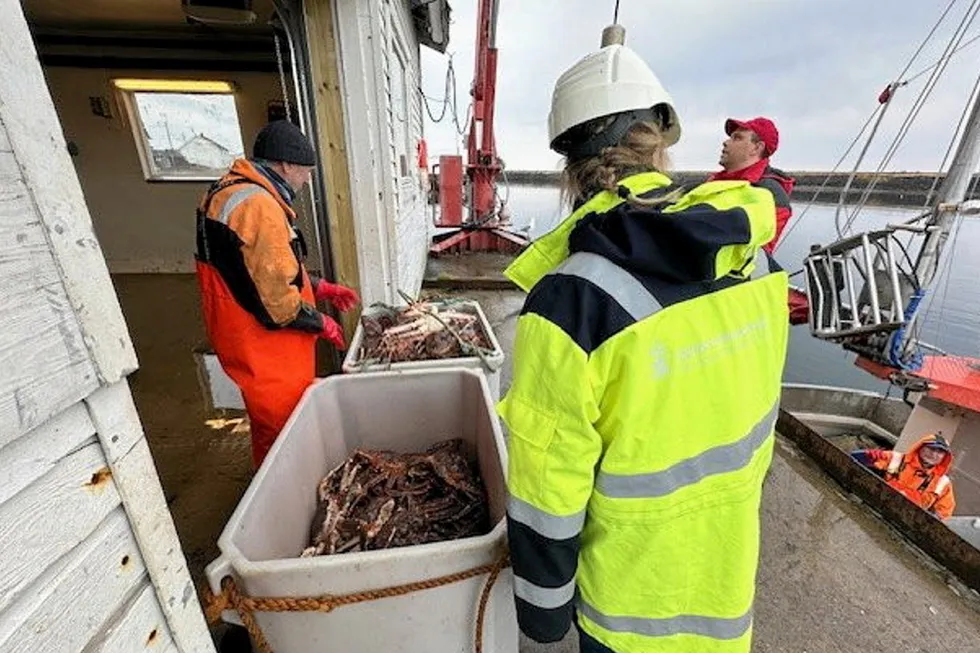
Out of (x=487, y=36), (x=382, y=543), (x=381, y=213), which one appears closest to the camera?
(x=382, y=543)

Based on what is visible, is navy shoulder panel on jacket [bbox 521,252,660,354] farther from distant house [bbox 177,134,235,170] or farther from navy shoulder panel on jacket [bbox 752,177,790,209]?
distant house [bbox 177,134,235,170]

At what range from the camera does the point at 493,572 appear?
1.00 metres

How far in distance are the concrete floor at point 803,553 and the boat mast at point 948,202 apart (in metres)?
2.56

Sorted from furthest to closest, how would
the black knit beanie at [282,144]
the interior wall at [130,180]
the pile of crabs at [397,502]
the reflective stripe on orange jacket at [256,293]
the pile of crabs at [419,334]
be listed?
the interior wall at [130,180] < the pile of crabs at [419,334] < the black knit beanie at [282,144] < the reflective stripe on orange jacket at [256,293] < the pile of crabs at [397,502]

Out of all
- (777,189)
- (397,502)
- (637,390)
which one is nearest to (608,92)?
(637,390)

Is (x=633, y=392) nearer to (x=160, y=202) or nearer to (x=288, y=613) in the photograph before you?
(x=288, y=613)

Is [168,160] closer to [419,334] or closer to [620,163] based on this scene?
[419,334]

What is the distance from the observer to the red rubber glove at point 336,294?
2447mm

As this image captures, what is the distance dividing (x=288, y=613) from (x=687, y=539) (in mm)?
929

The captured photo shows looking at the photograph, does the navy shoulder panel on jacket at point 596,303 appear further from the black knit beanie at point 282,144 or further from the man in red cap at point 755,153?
the man in red cap at point 755,153

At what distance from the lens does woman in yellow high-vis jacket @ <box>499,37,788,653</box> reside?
767 millimetres

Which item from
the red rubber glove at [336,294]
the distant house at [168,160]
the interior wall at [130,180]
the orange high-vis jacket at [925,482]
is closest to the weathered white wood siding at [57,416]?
the red rubber glove at [336,294]

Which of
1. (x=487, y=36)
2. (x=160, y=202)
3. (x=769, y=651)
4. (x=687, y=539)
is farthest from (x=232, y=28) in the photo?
(x=769, y=651)

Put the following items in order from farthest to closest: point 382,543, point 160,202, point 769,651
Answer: point 160,202, point 769,651, point 382,543
